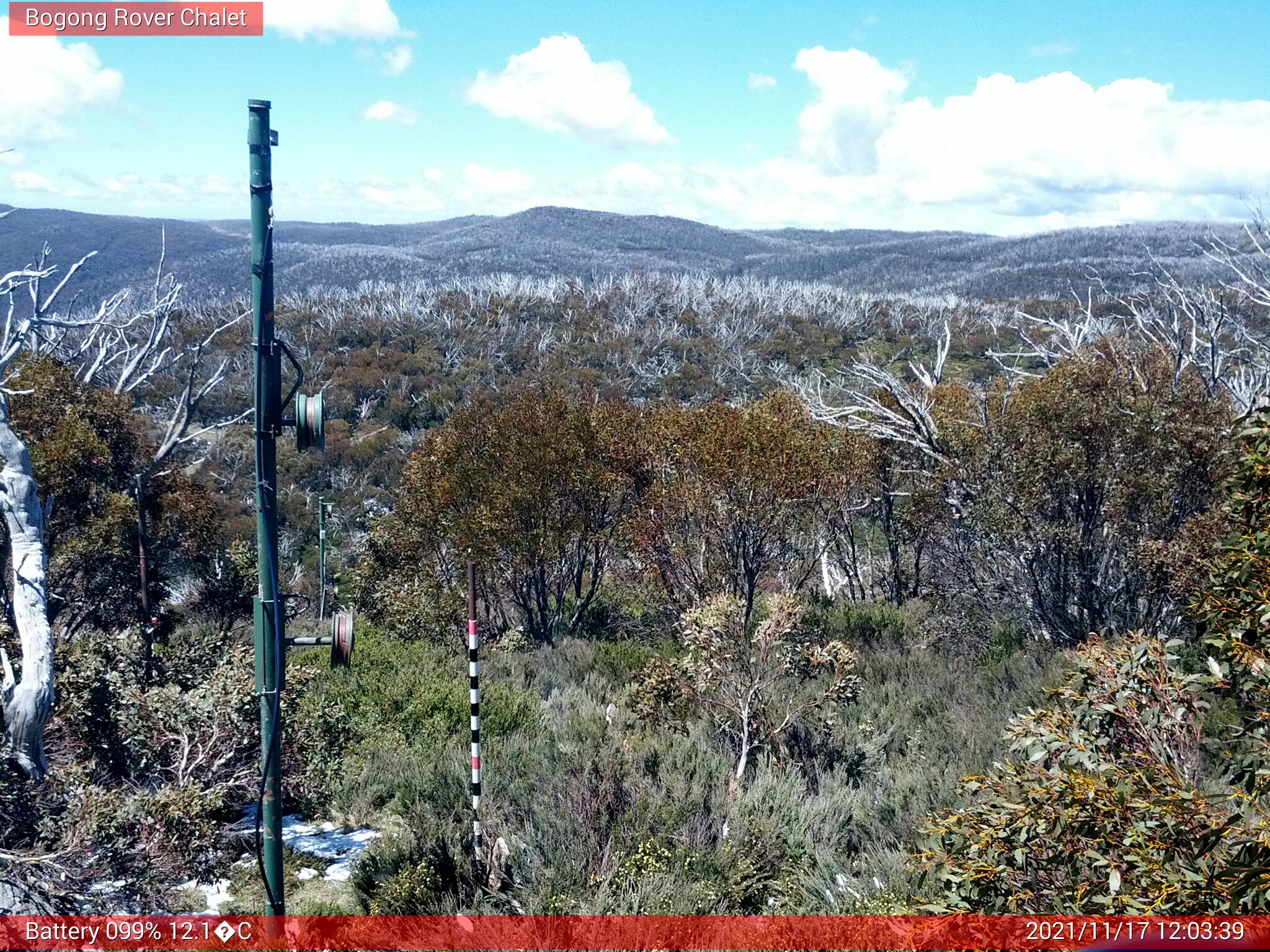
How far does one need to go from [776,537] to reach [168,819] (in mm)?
9721

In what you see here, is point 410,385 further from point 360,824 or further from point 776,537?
point 360,824

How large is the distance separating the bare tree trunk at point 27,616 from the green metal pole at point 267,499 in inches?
124

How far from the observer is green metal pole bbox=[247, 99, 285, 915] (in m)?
4.05

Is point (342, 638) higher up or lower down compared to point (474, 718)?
higher up

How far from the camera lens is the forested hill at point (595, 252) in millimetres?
88062

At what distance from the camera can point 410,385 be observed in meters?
47.1

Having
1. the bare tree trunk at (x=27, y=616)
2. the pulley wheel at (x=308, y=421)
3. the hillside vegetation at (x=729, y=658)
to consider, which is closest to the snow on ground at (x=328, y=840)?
the hillside vegetation at (x=729, y=658)

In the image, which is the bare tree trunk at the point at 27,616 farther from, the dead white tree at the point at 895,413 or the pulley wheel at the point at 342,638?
the dead white tree at the point at 895,413

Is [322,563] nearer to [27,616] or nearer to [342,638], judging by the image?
[27,616]

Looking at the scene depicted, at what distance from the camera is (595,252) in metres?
140

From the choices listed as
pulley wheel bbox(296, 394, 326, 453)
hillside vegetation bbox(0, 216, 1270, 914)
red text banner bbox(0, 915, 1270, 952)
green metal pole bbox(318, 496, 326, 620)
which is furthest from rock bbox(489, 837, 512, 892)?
green metal pole bbox(318, 496, 326, 620)

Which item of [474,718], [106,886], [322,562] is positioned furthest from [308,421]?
[322,562]

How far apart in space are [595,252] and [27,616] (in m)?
138

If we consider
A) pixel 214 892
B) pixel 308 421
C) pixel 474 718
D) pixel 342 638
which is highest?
pixel 308 421
